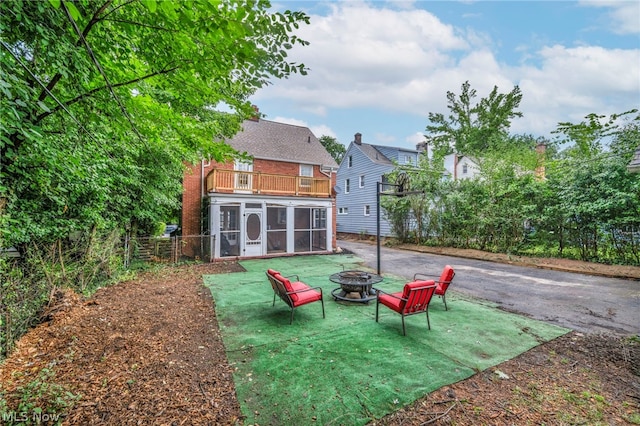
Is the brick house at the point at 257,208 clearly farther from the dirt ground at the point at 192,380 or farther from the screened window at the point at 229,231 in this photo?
the dirt ground at the point at 192,380

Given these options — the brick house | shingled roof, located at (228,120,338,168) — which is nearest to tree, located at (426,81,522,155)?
shingled roof, located at (228,120,338,168)

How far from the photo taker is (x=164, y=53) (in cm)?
256

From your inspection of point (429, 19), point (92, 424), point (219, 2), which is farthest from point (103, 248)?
point (429, 19)

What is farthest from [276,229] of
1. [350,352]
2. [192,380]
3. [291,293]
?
[192,380]

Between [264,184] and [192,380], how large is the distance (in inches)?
407

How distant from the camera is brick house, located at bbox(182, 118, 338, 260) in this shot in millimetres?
11820

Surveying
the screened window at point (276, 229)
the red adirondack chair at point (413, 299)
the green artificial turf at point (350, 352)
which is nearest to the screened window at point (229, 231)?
the screened window at point (276, 229)

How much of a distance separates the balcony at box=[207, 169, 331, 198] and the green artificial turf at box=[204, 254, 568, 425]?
6.48 meters

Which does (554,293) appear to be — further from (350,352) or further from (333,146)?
(333,146)

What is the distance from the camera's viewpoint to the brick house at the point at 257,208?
11.8 metres

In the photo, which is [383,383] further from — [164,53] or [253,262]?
[253,262]

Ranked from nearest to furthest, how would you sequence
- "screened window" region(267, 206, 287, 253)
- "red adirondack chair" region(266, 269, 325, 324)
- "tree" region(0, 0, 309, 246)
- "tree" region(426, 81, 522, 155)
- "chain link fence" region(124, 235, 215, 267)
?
"tree" region(0, 0, 309, 246)
"red adirondack chair" region(266, 269, 325, 324)
"chain link fence" region(124, 235, 215, 267)
"screened window" region(267, 206, 287, 253)
"tree" region(426, 81, 522, 155)

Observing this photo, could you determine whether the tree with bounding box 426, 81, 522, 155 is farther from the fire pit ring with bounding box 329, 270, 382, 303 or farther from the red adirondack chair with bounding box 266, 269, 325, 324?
the red adirondack chair with bounding box 266, 269, 325, 324

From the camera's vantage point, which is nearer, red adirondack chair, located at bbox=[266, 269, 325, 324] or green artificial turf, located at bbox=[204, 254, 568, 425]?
green artificial turf, located at bbox=[204, 254, 568, 425]
